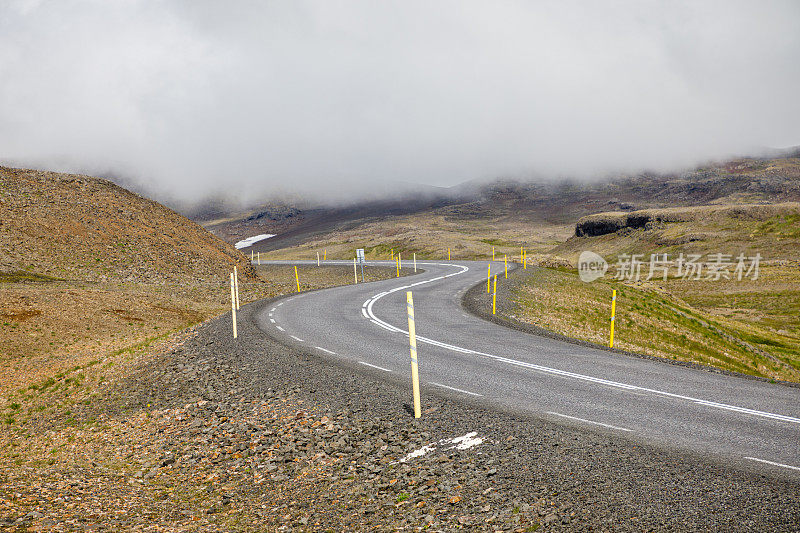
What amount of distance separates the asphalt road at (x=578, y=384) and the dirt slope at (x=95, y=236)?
73.6 feet

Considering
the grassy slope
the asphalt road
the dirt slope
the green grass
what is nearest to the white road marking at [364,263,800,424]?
the asphalt road

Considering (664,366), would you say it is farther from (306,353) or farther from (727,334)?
(727,334)

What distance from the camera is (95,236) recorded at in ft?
132

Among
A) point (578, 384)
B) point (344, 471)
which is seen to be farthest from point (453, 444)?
point (578, 384)

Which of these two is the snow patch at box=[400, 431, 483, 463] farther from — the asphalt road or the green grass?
the green grass

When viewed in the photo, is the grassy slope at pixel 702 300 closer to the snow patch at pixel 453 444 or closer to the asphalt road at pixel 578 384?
the asphalt road at pixel 578 384

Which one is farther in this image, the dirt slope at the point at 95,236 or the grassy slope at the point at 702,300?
the dirt slope at the point at 95,236

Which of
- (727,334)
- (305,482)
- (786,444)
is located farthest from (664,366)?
(727,334)

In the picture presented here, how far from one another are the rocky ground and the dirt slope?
87.1 ft

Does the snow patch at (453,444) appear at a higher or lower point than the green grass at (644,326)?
higher

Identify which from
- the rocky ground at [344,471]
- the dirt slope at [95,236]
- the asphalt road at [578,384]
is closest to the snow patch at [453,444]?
the rocky ground at [344,471]

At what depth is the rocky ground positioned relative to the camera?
5.87m

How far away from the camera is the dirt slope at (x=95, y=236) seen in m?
35.8

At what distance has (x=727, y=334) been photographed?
31.3m
